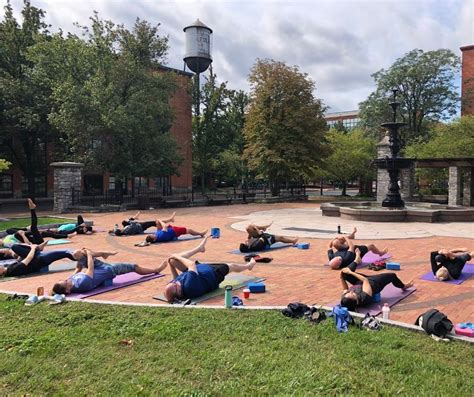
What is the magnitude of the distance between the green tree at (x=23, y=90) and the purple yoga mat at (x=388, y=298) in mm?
28026

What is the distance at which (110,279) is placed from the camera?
7.42m

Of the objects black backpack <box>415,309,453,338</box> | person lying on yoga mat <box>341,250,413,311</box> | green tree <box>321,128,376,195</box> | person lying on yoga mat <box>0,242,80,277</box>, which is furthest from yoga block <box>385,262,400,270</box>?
green tree <box>321,128,376,195</box>

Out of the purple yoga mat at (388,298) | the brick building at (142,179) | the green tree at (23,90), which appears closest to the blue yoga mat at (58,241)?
the purple yoga mat at (388,298)

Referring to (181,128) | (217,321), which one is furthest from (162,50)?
(217,321)

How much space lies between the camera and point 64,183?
2398 centimetres

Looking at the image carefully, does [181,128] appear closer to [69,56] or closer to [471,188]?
[69,56]

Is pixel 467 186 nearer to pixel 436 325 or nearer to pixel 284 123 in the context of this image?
pixel 284 123

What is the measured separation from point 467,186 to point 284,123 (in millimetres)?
13998

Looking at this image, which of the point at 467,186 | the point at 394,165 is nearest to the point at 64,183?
the point at 394,165

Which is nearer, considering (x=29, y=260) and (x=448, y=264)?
(x=448, y=264)

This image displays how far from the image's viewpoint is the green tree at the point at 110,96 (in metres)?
24.8

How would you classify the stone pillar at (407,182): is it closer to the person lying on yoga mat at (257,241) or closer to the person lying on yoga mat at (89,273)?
the person lying on yoga mat at (257,241)

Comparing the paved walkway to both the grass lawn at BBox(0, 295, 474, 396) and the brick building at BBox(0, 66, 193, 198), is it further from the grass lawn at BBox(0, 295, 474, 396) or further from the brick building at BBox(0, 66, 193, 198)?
the brick building at BBox(0, 66, 193, 198)

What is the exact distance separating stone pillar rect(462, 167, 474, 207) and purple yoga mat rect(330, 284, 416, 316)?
2334 centimetres
